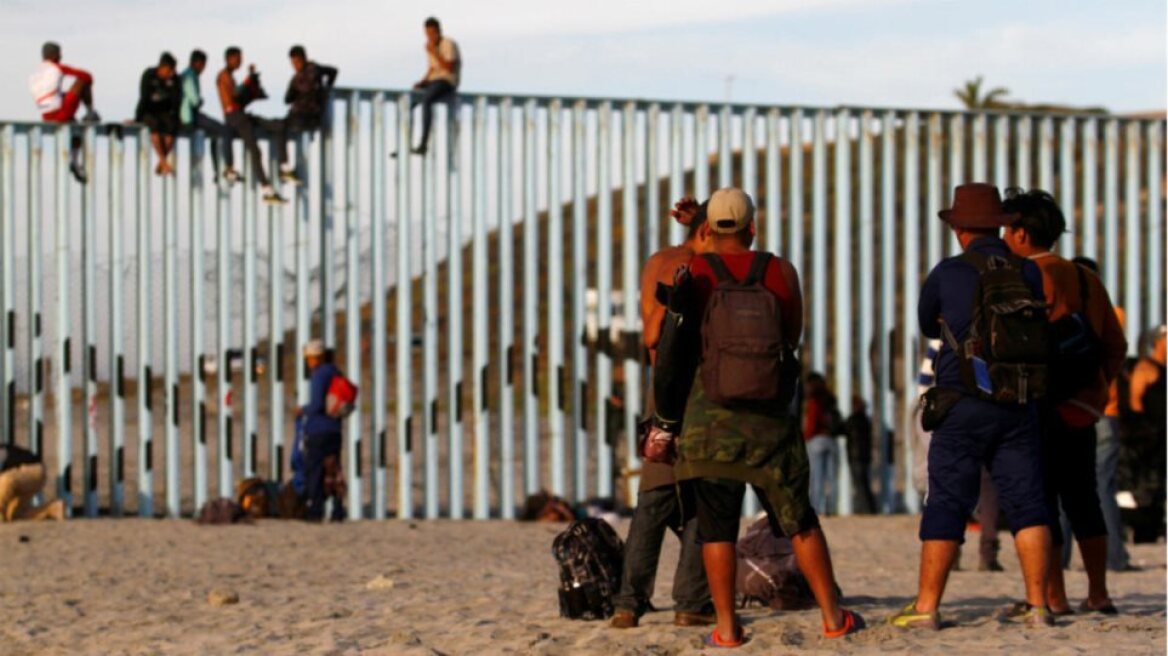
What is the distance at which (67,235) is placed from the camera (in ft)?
52.5

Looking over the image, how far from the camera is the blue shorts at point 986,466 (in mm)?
7031

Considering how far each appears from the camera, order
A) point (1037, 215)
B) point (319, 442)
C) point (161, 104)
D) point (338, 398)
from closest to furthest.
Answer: point (1037, 215)
point (338, 398)
point (319, 442)
point (161, 104)

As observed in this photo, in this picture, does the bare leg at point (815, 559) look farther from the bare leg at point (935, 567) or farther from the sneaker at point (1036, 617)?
the sneaker at point (1036, 617)

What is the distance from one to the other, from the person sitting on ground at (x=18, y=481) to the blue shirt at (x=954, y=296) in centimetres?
939

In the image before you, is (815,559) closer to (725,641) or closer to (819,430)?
(725,641)

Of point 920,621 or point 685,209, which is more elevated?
point 685,209

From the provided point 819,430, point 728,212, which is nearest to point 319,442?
point 819,430

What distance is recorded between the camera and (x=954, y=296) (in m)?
7.11

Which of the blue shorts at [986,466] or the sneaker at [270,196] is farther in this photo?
the sneaker at [270,196]

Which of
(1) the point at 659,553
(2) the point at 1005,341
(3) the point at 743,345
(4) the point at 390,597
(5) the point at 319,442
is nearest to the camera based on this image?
(3) the point at 743,345

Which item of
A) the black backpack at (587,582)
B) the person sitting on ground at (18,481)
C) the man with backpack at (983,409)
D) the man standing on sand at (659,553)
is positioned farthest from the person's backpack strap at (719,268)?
the person sitting on ground at (18,481)

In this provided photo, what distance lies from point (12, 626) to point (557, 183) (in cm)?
847

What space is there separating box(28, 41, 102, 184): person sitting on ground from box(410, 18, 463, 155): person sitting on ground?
2.53 meters

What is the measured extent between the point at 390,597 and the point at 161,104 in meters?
7.56
